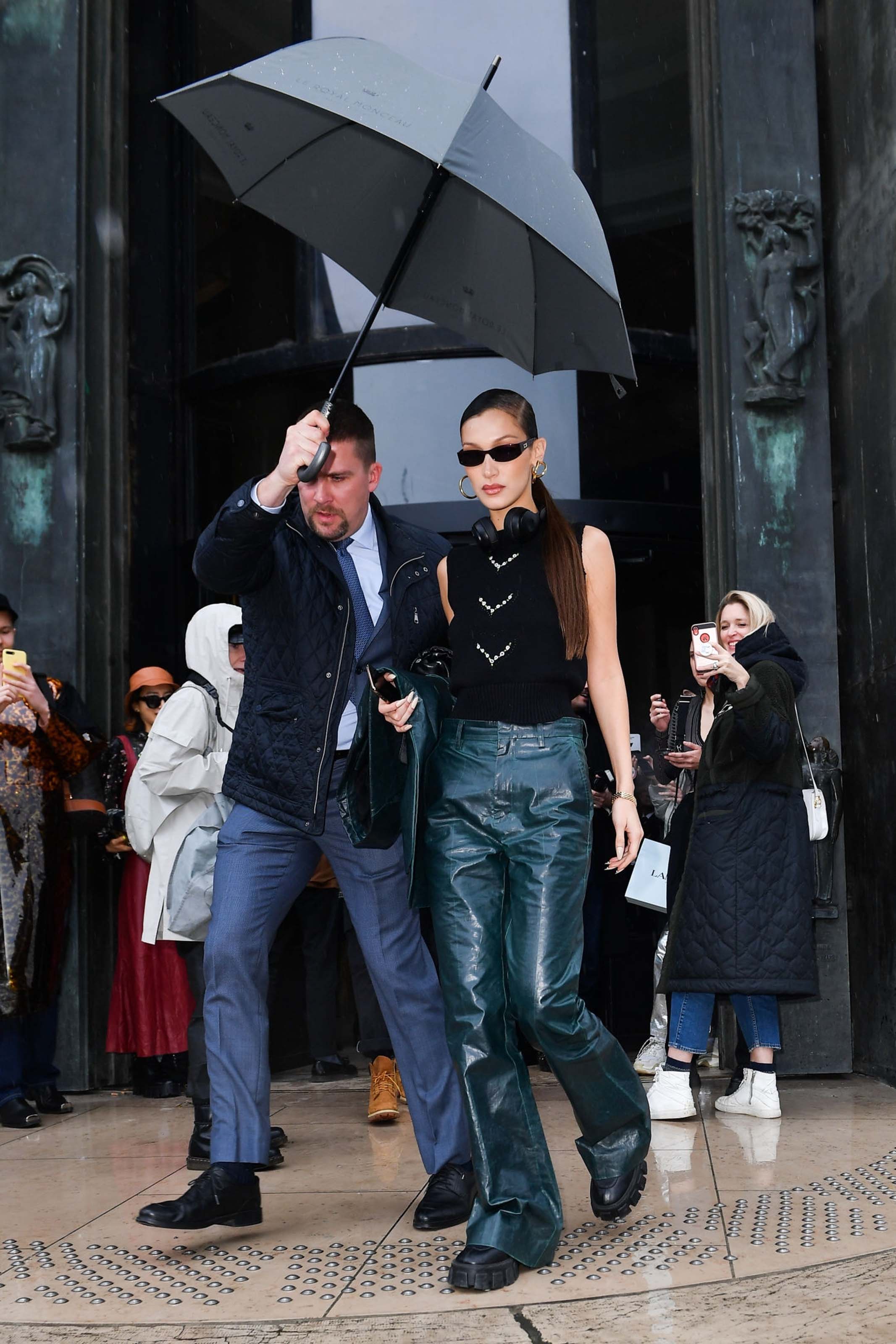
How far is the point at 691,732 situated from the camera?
6.18 m

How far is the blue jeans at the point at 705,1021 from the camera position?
562 centimetres

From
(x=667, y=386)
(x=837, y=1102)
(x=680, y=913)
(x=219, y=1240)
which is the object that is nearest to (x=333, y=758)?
(x=219, y=1240)

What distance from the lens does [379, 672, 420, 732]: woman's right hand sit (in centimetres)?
357

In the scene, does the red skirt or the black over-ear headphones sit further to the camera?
the red skirt

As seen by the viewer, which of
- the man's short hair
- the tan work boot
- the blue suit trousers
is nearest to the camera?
the blue suit trousers

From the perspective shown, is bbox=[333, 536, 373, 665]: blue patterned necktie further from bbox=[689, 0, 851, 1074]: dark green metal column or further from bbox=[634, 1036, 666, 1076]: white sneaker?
bbox=[634, 1036, 666, 1076]: white sneaker

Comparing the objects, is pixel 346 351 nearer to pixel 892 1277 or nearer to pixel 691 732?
pixel 691 732

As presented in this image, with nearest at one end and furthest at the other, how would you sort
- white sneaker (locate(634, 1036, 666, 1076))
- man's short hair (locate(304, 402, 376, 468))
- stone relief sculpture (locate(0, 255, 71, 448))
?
1. man's short hair (locate(304, 402, 376, 468))
2. white sneaker (locate(634, 1036, 666, 1076))
3. stone relief sculpture (locate(0, 255, 71, 448))

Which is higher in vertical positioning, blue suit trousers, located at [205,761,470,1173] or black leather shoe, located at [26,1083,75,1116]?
blue suit trousers, located at [205,761,470,1173]

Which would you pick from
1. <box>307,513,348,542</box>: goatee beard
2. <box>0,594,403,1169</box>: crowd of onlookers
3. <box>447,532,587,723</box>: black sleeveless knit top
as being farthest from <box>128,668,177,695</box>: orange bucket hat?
<box>447,532,587,723</box>: black sleeveless knit top

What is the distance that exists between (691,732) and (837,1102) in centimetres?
160

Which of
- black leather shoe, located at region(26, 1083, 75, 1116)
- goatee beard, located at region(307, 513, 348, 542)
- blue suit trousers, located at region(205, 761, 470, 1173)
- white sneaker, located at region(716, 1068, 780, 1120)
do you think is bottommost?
black leather shoe, located at region(26, 1083, 75, 1116)

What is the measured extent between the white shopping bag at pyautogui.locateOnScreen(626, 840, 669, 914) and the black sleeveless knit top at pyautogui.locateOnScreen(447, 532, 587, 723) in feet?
8.36

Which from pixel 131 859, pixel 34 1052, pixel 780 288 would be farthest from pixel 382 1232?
pixel 780 288
